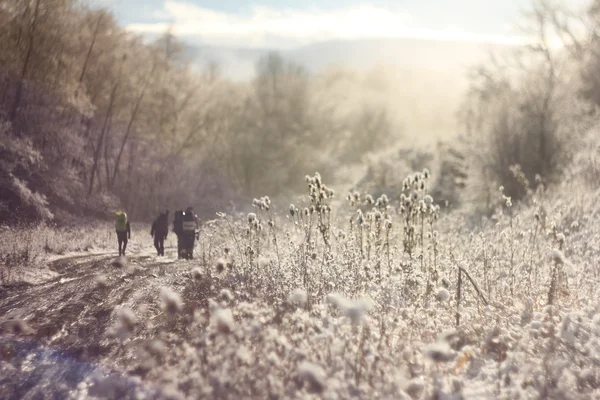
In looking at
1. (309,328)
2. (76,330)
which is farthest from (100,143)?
(309,328)

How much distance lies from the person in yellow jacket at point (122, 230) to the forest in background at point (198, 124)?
3.79 ft

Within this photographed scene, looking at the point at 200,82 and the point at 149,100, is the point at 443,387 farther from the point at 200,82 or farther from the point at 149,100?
the point at 200,82

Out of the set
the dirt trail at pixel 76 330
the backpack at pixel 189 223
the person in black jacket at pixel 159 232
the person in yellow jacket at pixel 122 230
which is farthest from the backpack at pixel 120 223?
the dirt trail at pixel 76 330

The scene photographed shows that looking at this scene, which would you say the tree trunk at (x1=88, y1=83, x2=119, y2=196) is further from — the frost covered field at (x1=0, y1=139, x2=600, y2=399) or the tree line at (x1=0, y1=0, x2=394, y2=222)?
the frost covered field at (x1=0, y1=139, x2=600, y2=399)

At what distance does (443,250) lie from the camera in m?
8.66

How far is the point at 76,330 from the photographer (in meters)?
5.59

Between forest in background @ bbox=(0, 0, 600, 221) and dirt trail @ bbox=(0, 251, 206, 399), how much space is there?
2155 millimetres

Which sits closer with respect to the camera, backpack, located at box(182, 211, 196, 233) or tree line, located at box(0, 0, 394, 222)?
tree line, located at box(0, 0, 394, 222)

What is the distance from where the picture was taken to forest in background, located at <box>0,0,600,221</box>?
9953mm

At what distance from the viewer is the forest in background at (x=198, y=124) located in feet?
32.7

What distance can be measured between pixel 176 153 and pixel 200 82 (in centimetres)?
834

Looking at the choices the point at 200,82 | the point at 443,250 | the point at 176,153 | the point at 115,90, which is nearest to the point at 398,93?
the point at 200,82

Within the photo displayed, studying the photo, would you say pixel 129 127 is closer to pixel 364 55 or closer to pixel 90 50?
pixel 90 50

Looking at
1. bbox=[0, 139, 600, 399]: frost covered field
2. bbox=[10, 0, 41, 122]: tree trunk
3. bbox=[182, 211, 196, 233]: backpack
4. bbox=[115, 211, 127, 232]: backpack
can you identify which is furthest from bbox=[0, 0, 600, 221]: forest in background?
bbox=[0, 139, 600, 399]: frost covered field
